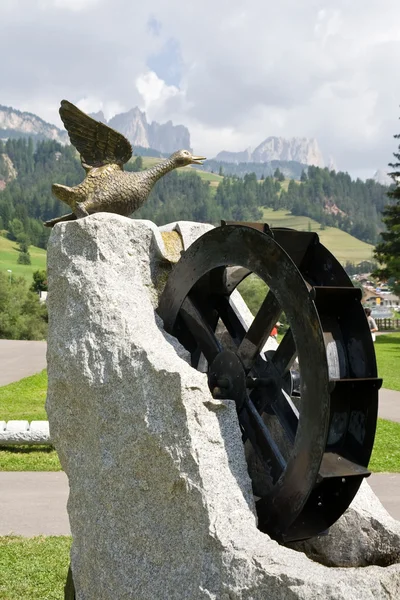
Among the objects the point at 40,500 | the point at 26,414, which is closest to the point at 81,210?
the point at 40,500

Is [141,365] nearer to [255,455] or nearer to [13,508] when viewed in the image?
[255,455]

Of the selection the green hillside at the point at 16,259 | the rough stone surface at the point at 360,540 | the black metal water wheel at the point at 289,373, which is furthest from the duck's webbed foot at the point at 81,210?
the green hillside at the point at 16,259

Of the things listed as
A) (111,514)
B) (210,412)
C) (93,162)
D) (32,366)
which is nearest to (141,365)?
(210,412)

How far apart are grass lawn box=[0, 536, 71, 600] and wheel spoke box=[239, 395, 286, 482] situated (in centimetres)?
267

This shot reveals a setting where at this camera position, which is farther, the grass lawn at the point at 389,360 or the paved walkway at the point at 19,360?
the paved walkway at the point at 19,360

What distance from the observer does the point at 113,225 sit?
17.7ft

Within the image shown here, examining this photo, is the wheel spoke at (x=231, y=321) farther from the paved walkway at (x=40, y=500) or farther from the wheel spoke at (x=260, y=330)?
the paved walkway at (x=40, y=500)

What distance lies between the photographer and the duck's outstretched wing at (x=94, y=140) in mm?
6422

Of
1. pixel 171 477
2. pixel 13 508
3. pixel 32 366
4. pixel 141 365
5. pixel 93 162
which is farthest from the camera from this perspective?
pixel 32 366

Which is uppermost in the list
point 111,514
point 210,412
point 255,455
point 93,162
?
point 93,162

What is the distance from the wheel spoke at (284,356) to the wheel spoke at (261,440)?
318mm

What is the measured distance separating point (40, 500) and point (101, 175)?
465 cm

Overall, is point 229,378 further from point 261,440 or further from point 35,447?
point 35,447

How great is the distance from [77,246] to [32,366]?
19819 millimetres
